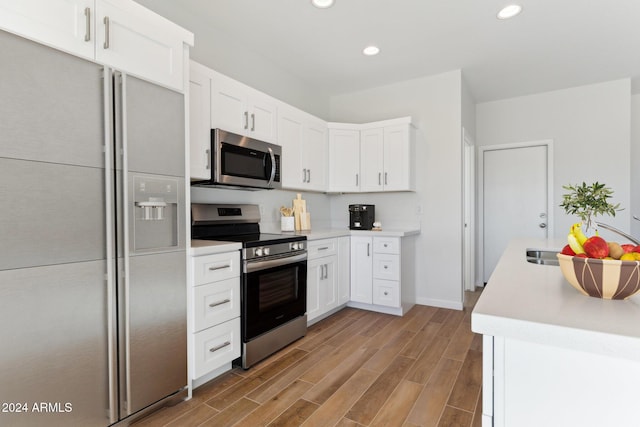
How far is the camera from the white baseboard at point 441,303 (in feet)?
12.4

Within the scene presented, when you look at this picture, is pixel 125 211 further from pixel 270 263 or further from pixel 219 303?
pixel 270 263

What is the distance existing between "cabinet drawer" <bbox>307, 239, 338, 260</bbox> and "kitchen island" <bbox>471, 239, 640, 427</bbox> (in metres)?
2.23

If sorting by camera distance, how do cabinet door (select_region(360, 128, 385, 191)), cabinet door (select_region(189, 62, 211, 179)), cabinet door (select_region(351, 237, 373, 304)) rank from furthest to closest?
1. cabinet door (select_region(360, 128, 385, 191))
2. cabinet door (select_region(351, 237, 373, 304))
3. cabinet door (select_region(189, 62, 211, 179))

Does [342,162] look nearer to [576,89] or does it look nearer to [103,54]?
[103,54]

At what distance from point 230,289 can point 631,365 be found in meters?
2.01

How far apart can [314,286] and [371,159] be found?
5.75 ft

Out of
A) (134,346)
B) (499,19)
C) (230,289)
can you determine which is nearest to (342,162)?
(499,19)

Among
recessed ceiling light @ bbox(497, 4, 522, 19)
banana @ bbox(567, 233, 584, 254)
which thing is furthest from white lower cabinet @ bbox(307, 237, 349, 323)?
recessed ceiling light @ bbox(497, 4, 522, 19)

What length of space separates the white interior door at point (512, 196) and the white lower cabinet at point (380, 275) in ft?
6.43

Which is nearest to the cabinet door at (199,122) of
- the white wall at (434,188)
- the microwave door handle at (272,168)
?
the microwave door handle at (272,168)

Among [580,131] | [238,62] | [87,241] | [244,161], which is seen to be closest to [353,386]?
[87,241]

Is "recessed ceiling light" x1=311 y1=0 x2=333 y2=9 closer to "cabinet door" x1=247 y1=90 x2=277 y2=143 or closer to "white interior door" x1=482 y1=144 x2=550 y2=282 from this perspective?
"cabinet door" x1=247 y1=90 x2=277 y2=143

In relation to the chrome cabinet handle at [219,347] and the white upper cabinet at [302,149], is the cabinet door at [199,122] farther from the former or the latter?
the chrome cabinet handle at [219,347]

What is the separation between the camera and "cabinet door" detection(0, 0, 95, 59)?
134cm
